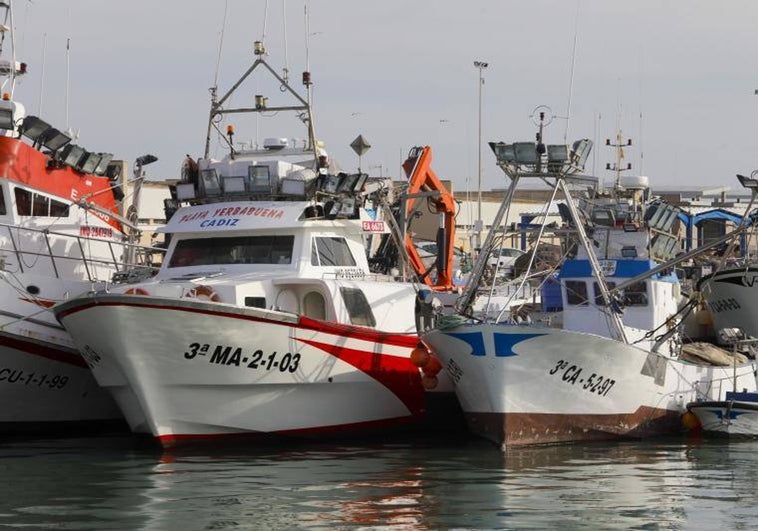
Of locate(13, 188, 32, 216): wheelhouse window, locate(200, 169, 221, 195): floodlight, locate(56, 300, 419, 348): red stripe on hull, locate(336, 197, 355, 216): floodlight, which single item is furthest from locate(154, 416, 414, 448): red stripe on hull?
locate(13, 188, 32, 216): wheelhouse window

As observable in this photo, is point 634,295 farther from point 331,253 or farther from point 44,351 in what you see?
point 44,351

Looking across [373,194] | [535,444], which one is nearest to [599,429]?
[535,444]

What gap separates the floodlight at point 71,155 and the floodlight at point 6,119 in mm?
1122

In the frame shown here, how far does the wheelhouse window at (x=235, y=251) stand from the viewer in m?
19.6

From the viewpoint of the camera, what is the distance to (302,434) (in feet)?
60.3

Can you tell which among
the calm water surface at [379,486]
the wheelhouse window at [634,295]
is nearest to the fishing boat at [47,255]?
the calm water surface at [379,486]

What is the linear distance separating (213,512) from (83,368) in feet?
24.3

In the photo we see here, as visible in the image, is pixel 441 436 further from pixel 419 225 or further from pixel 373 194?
pixel 419 225

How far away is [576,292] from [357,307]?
3.91 meters

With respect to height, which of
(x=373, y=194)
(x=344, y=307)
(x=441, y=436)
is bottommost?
(x=441, y=436)

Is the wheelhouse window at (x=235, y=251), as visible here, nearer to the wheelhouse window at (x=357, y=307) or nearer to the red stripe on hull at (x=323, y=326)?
the wheelhouse window at (x=357, y=307)

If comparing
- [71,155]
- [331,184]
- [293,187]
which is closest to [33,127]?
[71,155]

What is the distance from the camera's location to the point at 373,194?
73.4 feet

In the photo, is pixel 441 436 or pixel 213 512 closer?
pixel 213 512
